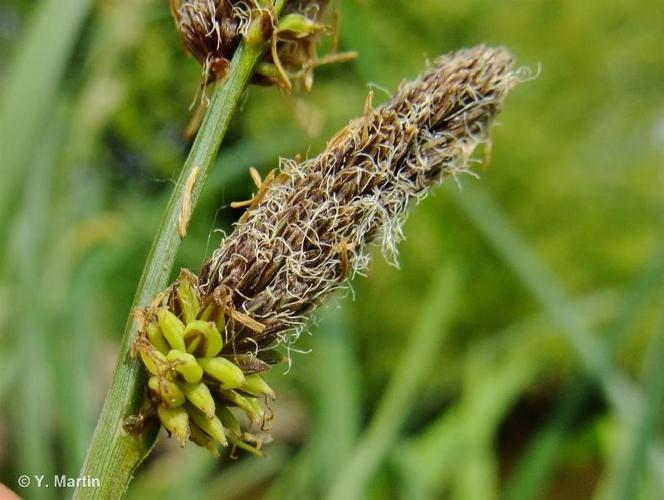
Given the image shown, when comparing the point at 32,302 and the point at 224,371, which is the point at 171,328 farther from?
the point at 32,302

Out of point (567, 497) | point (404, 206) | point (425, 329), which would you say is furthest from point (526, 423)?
point (404, 206)

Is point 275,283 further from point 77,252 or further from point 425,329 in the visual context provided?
point 77,252

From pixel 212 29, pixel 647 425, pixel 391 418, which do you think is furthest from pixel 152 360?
pixel 391 418

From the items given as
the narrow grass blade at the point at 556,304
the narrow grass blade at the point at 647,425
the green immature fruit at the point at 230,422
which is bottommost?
the green immature fruit at the point at 230,422

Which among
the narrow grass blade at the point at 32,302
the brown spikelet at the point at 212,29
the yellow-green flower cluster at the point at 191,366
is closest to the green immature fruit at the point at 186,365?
the yellow-green flower cluster at the point at 191,366

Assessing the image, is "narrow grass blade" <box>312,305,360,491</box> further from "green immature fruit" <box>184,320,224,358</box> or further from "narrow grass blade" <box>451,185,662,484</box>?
"green immature fruit" <box>184,320,224,358</box>

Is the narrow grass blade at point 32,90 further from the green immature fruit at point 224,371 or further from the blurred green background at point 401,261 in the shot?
the green immature fruit at point 224,371
